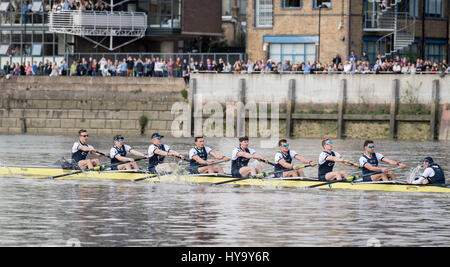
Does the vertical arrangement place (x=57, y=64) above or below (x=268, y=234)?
above

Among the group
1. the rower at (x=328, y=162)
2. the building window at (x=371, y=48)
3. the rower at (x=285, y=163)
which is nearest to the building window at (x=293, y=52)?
the building window at (x=371, y=48)

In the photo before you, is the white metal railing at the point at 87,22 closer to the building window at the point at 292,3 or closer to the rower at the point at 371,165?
the building window at the point at 292,3

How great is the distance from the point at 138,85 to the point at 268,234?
3332 cm

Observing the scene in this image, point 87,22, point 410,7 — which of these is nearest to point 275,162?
point 87,22

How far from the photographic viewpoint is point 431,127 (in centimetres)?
4934

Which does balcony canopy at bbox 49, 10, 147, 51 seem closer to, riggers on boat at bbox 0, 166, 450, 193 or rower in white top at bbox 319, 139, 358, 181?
riggers on boat at bbox 0, 166, 450, 193

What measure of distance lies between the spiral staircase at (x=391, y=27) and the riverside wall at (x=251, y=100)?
7.42 metres

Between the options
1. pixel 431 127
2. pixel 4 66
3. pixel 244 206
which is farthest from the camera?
pixel 4 66

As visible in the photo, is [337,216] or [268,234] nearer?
[268,234]

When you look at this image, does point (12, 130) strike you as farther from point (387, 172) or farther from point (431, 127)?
point (387, 172)

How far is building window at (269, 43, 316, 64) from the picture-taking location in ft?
192

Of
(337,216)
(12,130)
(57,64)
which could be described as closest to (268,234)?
(337,216)

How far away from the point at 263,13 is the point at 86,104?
40.8 ft

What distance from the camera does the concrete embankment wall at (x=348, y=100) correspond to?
49.7 metres
